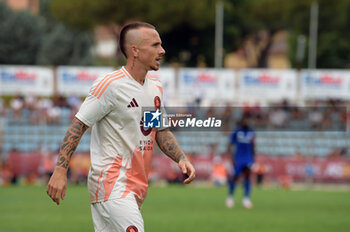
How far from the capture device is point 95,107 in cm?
528

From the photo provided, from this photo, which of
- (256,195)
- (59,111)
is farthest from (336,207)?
(59,111)

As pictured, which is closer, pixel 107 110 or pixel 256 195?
pixel 107 110

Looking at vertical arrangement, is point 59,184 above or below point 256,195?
above

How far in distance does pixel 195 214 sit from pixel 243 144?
334 cm

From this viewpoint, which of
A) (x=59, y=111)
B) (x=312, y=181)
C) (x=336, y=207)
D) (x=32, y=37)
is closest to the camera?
(x=336, y=207)

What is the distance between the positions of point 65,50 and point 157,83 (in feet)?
217

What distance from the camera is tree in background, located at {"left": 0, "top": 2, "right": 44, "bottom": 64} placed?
6712 centimetres

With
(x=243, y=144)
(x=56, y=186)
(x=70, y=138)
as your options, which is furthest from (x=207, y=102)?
(x=56, y=186)

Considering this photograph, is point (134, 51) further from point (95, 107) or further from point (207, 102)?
point (207, 102)

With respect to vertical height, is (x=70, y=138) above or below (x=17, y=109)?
above

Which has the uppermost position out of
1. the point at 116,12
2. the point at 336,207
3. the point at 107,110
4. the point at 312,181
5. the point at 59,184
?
the point at 116,12

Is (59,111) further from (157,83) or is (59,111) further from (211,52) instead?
(157,83)

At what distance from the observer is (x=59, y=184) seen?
16.6 feet

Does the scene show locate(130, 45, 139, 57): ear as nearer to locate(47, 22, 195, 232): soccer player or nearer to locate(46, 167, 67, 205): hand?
locate(47, 22, 195, 232): soccer player
